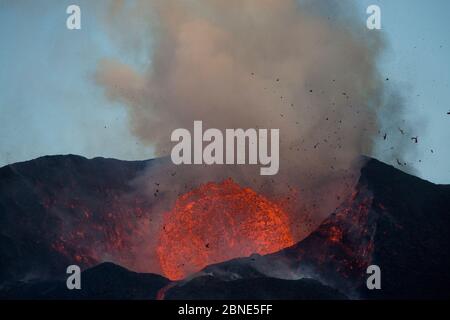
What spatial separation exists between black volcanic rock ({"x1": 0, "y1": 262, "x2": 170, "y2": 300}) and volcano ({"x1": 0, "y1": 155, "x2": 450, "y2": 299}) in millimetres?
68

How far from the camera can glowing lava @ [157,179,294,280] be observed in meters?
53.1

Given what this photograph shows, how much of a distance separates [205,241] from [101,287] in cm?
999

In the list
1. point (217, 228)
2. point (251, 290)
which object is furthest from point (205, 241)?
point (251, 290)

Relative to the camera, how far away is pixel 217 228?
2158 inches

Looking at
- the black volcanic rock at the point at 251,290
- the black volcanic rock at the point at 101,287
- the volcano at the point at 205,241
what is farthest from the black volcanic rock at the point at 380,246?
the black volcanic rock at the point at 101,287

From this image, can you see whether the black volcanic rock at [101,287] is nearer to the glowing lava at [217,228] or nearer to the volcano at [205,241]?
the volcano at [205,241]

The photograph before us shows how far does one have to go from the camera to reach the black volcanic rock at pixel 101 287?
152 ft

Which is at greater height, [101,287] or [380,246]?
[380,246]

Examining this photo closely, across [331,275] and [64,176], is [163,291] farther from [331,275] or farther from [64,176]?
[64,176]

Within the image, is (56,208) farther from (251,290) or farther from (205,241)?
(251,290)

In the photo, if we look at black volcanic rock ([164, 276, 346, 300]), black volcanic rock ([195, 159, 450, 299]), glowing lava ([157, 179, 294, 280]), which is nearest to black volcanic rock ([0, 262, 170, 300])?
black volcanic rock ([164, 276, 346, 300])

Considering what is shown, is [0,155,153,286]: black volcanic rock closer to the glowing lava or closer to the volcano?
the volcano

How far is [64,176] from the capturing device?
188 ft

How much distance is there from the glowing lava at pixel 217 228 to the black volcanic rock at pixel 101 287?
5.22 m
